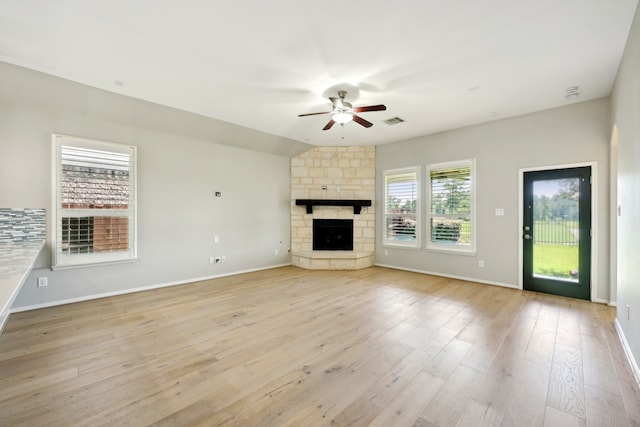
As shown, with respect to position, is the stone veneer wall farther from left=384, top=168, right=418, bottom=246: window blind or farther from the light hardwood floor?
the light hardwood floor

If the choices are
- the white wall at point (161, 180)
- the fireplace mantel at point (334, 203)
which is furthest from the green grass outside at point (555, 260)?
the white wall at point (161, 180)

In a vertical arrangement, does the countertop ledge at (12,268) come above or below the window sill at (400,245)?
above

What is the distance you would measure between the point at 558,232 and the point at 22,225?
772 cm

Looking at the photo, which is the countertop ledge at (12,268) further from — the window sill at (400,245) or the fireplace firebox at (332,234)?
the window sill at (400,245)

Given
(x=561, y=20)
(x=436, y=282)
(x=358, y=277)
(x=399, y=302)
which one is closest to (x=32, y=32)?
(x=561, y=20)

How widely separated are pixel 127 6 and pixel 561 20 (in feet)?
12.0

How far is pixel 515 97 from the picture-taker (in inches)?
152

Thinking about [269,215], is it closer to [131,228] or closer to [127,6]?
[131,228]

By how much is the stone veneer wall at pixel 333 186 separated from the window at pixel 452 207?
1449 mm

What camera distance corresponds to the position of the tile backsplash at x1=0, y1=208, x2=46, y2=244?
3486 mm

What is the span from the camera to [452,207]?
5.45m

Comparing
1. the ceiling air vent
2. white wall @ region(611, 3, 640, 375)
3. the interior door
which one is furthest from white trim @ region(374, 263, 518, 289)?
the ceiling air vent

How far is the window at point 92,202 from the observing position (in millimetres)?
3869

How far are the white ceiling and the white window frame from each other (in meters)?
1.31
